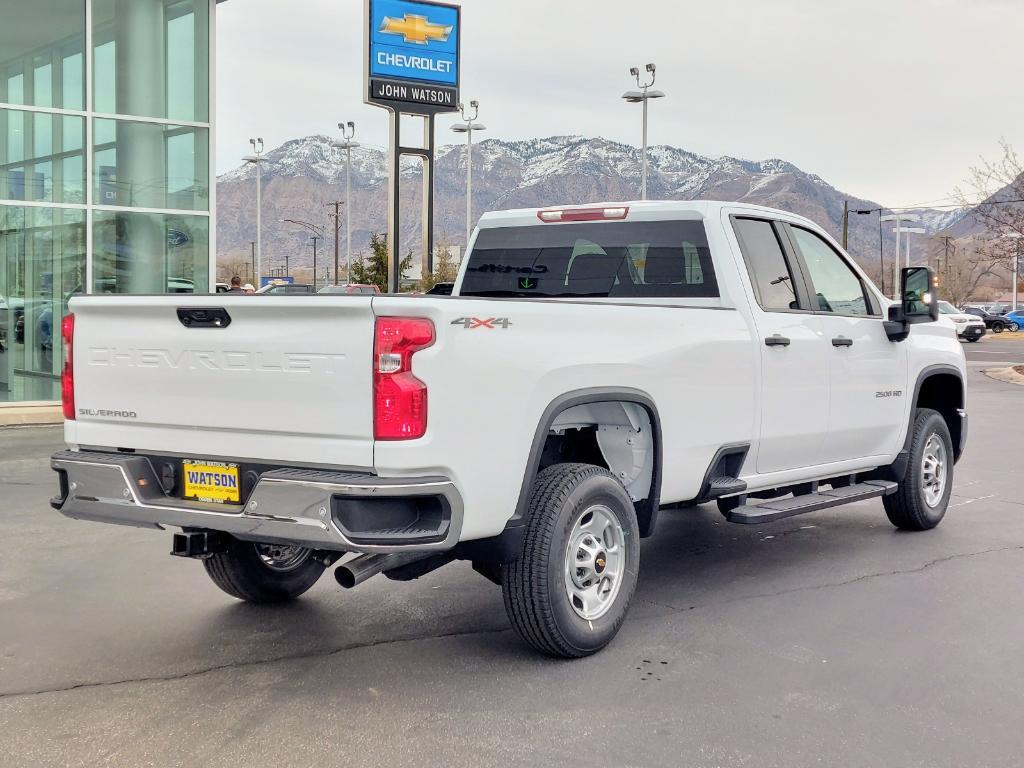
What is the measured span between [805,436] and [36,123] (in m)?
13.9

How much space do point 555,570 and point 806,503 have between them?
2.34m

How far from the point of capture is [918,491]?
803 centimetres

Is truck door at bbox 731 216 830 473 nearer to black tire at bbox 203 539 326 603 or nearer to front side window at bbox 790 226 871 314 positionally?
front side window at bbox 790 226 871 314

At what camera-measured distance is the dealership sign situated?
23.0 m

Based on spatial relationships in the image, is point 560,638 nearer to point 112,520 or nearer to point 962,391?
point 112,520

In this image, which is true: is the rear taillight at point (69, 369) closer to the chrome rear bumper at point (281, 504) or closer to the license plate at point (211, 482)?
the chrome rear bumper at point (281, 504)

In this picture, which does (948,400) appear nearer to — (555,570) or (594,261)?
(594,261)

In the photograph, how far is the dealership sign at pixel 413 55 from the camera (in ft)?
75.6

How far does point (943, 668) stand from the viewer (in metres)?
5.07

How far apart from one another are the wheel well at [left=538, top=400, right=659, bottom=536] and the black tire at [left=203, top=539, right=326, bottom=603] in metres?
1.36

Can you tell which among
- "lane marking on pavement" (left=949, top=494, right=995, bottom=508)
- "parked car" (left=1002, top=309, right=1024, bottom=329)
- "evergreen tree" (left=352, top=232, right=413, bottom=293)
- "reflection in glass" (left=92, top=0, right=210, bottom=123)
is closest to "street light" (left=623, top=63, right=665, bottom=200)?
"evergreen tree" (left=352, top=232, right=413, bottom=293)

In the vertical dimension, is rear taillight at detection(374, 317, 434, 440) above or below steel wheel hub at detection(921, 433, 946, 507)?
above

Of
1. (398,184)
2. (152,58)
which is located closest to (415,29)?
(398,184)

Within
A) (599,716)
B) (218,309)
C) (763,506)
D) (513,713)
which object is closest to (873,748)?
(599,716)
